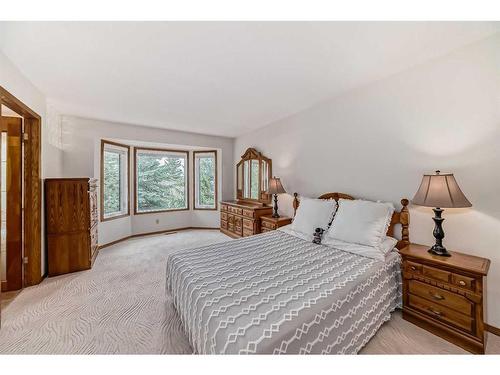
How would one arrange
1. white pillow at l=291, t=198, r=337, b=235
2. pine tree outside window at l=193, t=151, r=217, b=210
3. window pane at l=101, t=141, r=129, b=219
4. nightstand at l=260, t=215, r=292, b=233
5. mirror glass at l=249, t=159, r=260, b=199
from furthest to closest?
pine tree outside window at l=193, t=151, r=217, b=210
mirror glass at l=249, t=159, r=260, b=199
window pane at l=101, t=141, r=129, b=219
nightstand at l=260, t=215, r=292, b=233
white pillow at l=291, t=198, r=337, b=235

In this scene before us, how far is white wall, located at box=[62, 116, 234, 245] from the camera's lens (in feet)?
11.9

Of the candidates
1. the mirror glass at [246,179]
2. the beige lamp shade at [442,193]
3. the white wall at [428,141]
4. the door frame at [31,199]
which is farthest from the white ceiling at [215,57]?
the mirror glass at [246,179]

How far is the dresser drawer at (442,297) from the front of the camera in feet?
5.05

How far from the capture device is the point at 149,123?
4.04 m

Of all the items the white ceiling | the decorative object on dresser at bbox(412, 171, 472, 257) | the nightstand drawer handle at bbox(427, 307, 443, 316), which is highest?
the white ceiling

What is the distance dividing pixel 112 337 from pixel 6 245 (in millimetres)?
2090

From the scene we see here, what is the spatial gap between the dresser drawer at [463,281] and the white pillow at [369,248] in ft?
1.56

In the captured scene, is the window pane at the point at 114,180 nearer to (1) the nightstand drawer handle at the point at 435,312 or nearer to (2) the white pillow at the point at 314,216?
(2) the white pillow at the point at 314,216

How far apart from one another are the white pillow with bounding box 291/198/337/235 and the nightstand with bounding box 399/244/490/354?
33.8 inches

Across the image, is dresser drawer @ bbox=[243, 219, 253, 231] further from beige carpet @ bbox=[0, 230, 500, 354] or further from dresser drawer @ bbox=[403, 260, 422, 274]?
dresser drawer @ bbox=[403, 260, 422, 274]

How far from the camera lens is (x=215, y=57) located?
1.88m

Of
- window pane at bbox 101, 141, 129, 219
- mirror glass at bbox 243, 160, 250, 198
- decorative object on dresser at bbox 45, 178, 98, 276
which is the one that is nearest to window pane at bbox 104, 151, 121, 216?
window pane at bbox 101, 141, 129, 219
